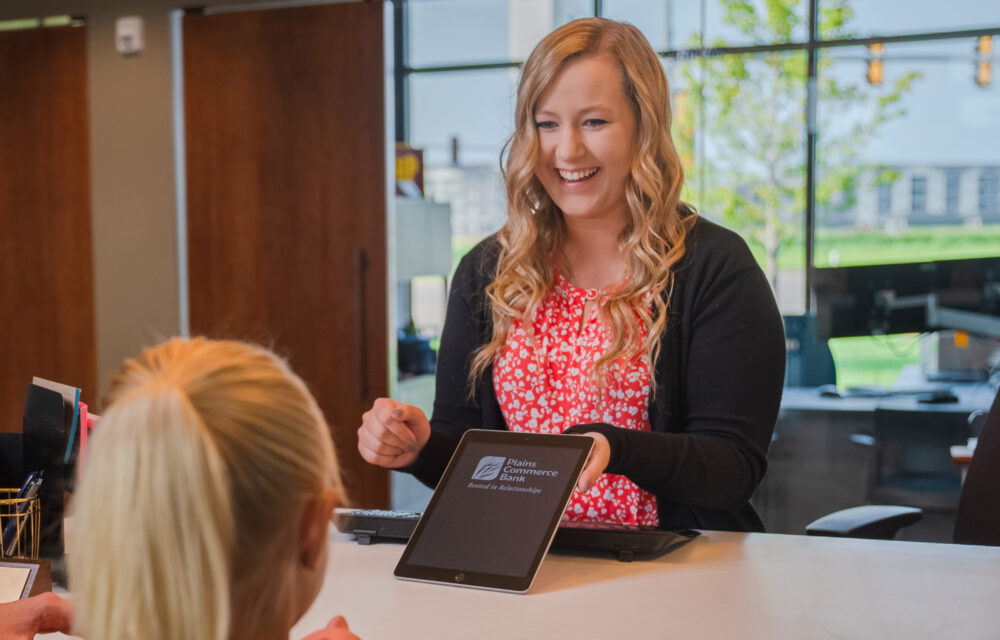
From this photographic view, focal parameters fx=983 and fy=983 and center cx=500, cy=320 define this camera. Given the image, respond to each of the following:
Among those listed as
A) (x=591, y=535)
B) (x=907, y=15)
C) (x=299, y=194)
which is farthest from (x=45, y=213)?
(x=907, y=15)

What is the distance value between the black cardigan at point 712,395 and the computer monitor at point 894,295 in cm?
237

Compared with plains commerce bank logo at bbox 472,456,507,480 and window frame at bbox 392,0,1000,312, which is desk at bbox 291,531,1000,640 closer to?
plains commerce bank logo at bbox 472,456,507,480

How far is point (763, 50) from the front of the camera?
519 centimetres

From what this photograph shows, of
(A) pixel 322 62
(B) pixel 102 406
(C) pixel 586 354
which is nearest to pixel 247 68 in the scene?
(A) pixel 322 62

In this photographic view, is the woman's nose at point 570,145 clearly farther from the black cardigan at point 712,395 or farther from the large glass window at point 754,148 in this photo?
the large glass window at point 754,148

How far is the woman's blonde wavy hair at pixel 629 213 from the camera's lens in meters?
1.62

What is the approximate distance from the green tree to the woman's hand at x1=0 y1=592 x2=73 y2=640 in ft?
15.6

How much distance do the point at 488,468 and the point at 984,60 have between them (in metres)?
4.85

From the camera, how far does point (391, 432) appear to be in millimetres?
1421

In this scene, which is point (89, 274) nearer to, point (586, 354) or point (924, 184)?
point (586, 354)

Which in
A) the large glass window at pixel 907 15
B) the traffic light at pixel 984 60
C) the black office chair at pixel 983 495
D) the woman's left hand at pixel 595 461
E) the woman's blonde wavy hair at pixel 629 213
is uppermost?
the large glass window at pixel 907 15

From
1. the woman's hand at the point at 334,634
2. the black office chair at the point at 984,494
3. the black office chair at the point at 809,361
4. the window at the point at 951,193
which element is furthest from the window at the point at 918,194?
the woman's hand at the point at 334,634

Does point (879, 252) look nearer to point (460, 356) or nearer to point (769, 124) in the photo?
point (769, 124)

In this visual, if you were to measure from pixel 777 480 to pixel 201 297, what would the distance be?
2583 mm
